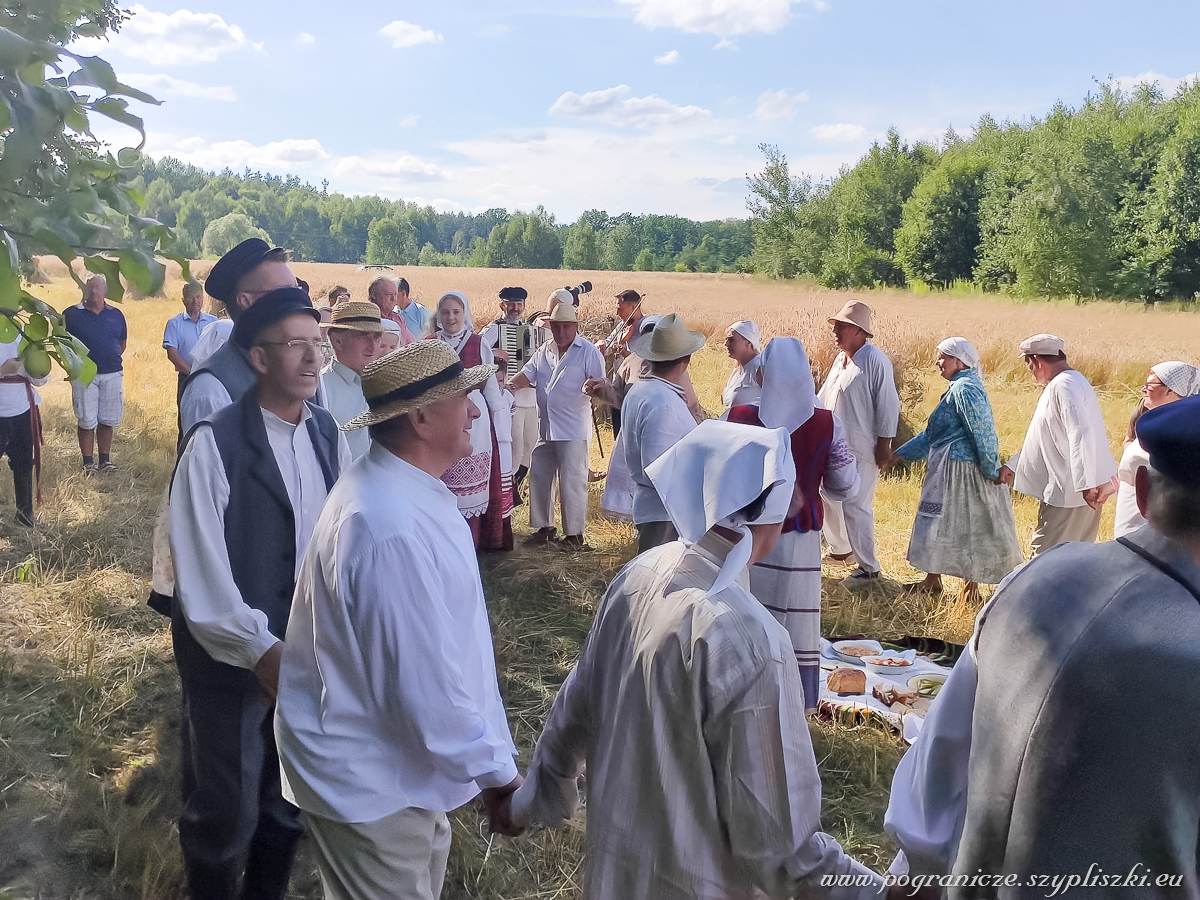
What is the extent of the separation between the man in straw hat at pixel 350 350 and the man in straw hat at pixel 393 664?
8.10 ft

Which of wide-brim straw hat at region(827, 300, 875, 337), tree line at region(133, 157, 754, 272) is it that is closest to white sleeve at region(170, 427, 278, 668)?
wide-brim straw hat at region(827, 300, 875, 337)

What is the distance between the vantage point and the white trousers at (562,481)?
7.41 meters

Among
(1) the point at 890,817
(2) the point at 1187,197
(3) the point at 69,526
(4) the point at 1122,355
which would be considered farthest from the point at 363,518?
(2) the point at 1187,197

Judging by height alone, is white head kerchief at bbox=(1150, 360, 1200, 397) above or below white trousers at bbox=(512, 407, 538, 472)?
above

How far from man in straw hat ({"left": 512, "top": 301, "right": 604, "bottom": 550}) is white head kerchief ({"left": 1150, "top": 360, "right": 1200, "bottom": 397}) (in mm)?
4030

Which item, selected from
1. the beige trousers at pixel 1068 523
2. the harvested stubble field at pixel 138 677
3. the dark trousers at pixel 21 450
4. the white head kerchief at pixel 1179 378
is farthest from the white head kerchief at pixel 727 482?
the dark trousers at pixel 21 450

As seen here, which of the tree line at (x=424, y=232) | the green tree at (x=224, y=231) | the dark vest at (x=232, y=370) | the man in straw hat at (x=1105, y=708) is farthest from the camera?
the tree line at (x=424, y=232)

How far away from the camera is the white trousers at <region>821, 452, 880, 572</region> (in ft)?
21.5

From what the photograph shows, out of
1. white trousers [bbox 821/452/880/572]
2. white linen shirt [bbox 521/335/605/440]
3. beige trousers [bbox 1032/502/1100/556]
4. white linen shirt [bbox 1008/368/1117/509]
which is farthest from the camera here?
white linen shirt [bbox 521/335/605/440]

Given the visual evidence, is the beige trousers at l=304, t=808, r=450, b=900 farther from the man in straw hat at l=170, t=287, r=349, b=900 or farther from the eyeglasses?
the eyeglasses

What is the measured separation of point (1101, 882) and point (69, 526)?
783 cm

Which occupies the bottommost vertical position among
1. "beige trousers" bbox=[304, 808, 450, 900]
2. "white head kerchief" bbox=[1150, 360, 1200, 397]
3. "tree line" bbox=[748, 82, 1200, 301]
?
"beige trousers" bbox=[304, 808, 450, 900]

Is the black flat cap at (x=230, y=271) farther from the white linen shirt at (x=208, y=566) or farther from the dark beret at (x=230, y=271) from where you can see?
the white linen shirt at (x=208, y=566)

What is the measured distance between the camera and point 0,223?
1016mm
